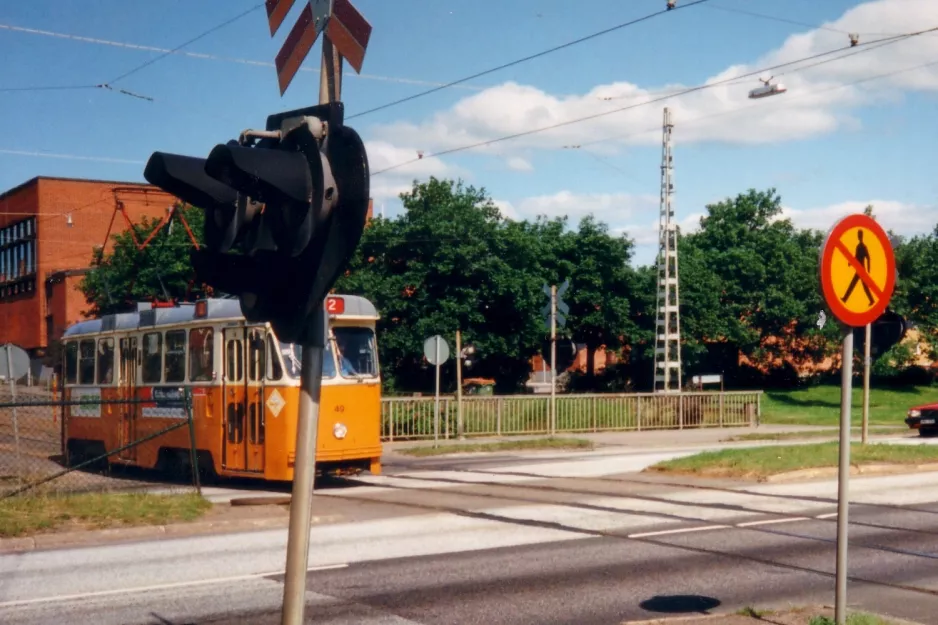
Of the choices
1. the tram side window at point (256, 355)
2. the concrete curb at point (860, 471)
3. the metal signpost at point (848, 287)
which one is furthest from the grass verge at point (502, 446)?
the metal signpost at point (848, 287)

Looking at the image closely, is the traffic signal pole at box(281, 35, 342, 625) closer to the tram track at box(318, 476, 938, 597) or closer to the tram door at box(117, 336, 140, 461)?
the tram track at box(318, 476, 938, 597)

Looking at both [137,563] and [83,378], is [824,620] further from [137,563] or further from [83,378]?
[83,378]

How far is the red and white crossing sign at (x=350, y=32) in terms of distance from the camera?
15.7 ft

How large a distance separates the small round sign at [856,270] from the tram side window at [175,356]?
565 inches

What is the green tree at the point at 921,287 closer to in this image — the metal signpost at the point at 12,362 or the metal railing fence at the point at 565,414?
the metal railing fence at the point at 565,414

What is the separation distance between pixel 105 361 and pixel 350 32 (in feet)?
60.0

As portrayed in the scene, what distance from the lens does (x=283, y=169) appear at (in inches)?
150

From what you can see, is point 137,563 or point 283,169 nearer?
point 283,169

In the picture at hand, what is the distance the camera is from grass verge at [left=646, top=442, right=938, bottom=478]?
1816 centimetres

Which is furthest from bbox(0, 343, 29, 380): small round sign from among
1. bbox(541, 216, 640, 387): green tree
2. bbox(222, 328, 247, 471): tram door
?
bbox(541, 216, 640, 387): green tree

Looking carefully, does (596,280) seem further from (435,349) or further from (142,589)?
(142,589)

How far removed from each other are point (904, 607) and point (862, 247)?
317 centimetres

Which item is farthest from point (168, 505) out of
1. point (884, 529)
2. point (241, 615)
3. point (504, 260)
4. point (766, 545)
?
point (504, 260)

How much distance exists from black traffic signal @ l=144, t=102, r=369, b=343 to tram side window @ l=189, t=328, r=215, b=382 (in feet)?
47.2
